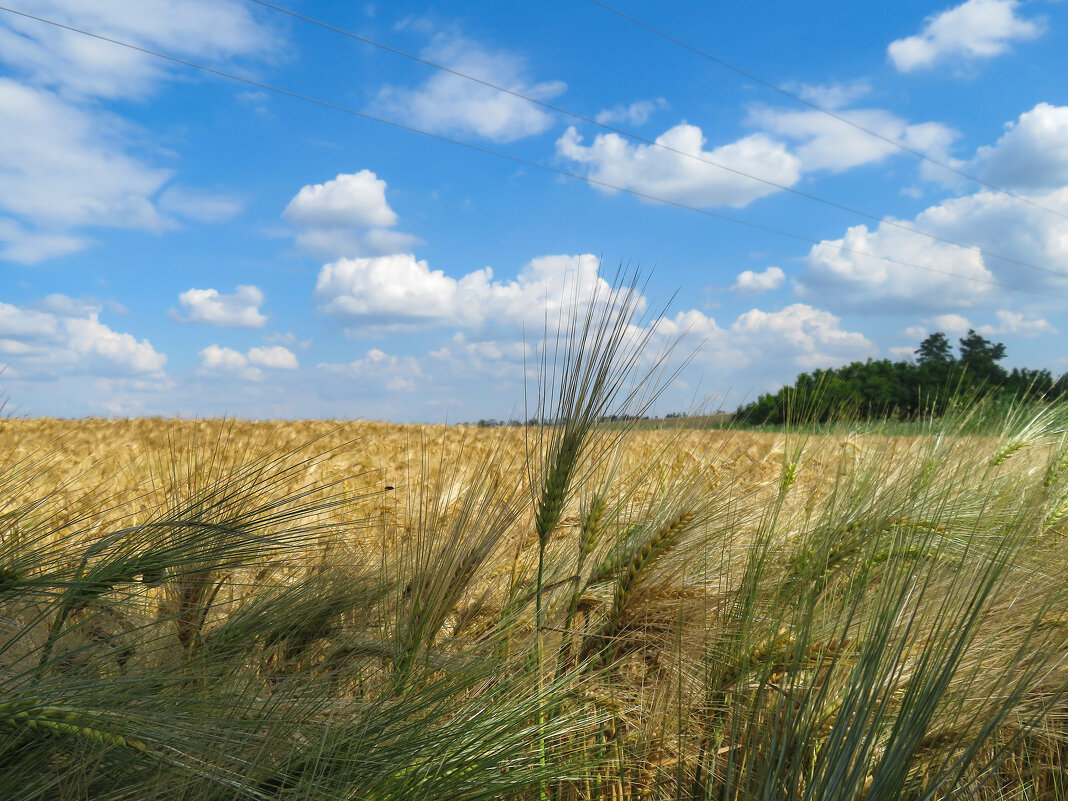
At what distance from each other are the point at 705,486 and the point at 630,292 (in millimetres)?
605

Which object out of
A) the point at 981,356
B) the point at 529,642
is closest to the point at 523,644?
the point at 529,642

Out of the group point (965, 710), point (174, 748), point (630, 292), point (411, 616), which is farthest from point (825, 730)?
point (174, 748)

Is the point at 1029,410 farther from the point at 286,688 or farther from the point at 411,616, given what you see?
the point at 286,688

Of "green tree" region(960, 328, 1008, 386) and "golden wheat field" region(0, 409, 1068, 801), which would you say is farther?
"green tree" region(960, 328, 1008, 386)

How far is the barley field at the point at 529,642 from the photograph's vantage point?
33.1 inches

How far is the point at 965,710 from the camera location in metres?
1.25

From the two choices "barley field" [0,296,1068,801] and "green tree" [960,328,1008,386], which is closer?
"barley field" [0,296,1068,801]

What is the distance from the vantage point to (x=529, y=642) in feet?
4.41

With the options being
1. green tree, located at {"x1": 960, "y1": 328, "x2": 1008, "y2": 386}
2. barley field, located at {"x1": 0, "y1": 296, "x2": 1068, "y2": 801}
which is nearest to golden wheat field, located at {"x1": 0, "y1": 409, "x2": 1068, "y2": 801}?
barley field, located at {"x1": 0, "y1": 296, "x2": 1068, "y2": 801}

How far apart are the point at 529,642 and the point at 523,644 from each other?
36 mm

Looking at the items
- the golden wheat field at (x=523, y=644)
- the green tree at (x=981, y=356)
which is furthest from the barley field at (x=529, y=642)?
the green tree at (x=981, y=356)

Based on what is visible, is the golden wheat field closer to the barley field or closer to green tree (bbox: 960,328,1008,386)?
the barley field

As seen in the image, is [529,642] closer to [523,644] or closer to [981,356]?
[523,644]

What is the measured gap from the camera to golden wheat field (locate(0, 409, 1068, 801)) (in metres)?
0.84
